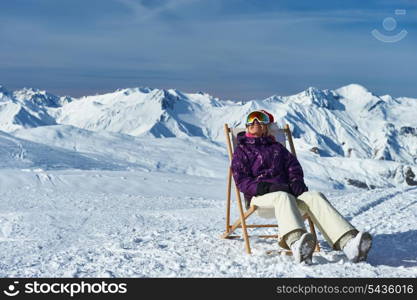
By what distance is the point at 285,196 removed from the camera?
246 inches

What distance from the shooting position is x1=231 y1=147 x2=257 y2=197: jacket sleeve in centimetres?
680

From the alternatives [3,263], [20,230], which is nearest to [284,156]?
[3,263]

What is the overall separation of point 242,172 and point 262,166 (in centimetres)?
26

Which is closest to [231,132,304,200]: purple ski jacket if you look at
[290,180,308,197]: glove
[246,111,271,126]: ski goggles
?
[290,180,308,197]: glove

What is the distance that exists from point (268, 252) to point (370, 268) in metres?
1.27

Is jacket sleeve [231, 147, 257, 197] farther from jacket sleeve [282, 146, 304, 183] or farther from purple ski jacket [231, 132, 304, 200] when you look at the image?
jacket sleeve [282, 146, 304, 183]

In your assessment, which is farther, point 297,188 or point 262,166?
point 262,166

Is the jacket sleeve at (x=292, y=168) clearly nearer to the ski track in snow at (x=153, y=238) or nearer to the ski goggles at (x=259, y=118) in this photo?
the ski goggles at (x=259, y=118)

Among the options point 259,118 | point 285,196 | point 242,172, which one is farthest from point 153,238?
point 285,196

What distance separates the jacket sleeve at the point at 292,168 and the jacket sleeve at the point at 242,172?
18.2 inches

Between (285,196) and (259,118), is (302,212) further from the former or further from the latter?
(259,118)

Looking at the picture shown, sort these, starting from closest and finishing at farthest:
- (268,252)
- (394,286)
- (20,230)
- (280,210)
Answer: (394,286), (280,210), (268,252), (20,230)

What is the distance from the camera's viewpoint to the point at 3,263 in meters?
6.52

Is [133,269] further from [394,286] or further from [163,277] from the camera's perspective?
[394,286]
